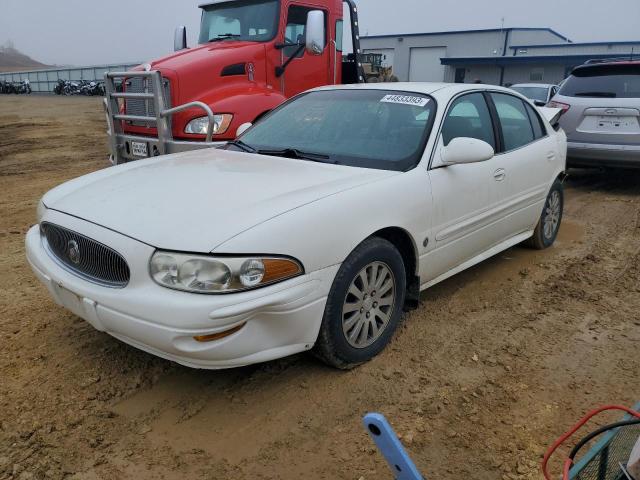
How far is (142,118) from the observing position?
6.04 meters

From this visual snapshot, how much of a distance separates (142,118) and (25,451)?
435 cm

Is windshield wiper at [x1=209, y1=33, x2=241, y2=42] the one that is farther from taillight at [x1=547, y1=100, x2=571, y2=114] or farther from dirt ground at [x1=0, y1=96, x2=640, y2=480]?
taillight at [x1=547, y1=100, x2=571, y2=114]

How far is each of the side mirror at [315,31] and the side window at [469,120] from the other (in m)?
2.87

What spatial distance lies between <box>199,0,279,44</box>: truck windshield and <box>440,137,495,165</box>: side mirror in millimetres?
4127

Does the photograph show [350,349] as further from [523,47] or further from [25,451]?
[523,47]

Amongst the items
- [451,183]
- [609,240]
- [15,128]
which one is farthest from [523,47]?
[451,183]

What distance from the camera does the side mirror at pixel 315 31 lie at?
→ 251 inches

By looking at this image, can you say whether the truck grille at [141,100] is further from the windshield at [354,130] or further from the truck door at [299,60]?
the windshield at [354,130]

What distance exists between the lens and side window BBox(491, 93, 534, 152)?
4.35m

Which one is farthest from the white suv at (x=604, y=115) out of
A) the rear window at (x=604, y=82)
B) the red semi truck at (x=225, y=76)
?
the red semi truck at (x=225, y=76)

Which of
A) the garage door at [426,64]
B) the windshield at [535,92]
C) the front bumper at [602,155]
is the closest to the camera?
the front bumper at [602,155]

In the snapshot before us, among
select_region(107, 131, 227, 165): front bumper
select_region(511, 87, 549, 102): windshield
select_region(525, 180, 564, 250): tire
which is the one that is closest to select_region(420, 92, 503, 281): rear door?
select_region(525, 180, 564, 250): tire

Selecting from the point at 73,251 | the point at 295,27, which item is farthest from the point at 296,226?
the point at 295,27

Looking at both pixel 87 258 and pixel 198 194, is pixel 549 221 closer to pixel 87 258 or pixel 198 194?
pixel 198 194
